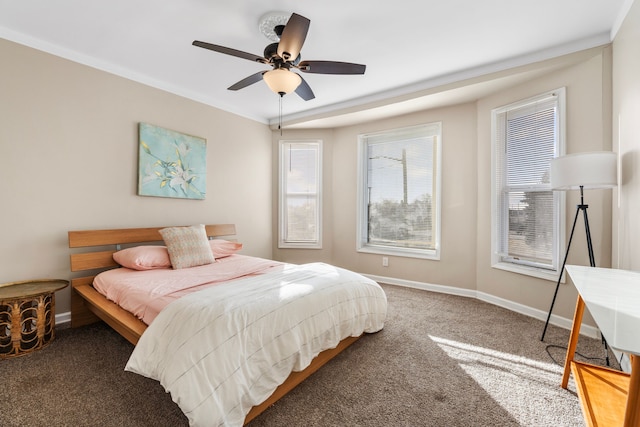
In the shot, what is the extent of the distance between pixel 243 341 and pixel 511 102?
143 inches

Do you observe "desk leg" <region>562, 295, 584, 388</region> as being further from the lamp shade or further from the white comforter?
the white comforter

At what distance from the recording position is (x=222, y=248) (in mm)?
3406

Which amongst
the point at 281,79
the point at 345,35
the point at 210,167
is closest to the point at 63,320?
the point at 210,167

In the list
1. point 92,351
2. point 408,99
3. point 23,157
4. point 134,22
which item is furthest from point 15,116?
point 408,99

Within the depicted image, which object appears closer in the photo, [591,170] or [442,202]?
[591,170]

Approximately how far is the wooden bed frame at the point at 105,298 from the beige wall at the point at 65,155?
150 mm

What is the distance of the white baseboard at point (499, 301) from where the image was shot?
254 cm

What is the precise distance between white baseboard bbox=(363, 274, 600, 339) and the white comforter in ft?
7.08

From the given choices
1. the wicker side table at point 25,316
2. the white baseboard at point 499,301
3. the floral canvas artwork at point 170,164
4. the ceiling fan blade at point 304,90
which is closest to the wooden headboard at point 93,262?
the wicker side table at point 25,316

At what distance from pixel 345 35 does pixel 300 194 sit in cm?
273

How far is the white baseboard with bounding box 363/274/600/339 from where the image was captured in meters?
2.54

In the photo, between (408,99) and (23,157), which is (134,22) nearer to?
(23,157)

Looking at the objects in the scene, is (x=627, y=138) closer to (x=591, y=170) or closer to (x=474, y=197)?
(x=591, y=170)

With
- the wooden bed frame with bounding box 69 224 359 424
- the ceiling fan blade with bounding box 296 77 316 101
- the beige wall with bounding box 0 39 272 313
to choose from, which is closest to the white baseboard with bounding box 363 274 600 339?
the wooden bed frame with bounding box 69 224 359 424
